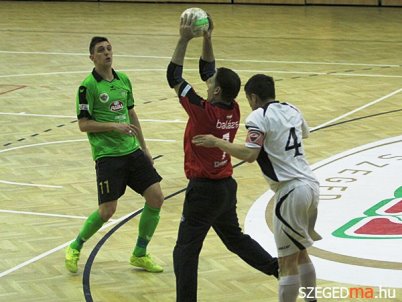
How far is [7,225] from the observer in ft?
35.7

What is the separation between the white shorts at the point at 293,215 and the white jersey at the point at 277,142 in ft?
0.24

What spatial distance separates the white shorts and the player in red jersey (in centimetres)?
58

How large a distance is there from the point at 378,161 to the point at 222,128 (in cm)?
556

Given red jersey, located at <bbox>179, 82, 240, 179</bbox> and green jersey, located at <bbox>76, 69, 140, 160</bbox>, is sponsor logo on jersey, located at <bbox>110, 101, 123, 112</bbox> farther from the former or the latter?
red jersey, located at <bbox>179, 82, 240, 179</bbox>

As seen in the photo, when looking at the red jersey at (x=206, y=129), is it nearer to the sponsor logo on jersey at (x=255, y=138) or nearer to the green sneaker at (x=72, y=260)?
the sponsor logo on jersey at (x=255, y=138)

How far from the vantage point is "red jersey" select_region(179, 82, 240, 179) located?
783 centimetres

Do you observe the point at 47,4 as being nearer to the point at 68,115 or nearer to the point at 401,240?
the point at 68,115

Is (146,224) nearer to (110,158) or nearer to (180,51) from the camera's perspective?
(110,158)

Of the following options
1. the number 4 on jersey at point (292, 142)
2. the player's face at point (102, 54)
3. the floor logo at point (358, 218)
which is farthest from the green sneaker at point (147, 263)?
the number 4 on jersey at point (292, 142)

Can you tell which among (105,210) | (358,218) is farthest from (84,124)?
(358,218)

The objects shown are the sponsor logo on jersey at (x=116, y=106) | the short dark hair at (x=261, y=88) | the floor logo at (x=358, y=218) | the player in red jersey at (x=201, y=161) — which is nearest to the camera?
the short dark hair at (x=261, y=88)

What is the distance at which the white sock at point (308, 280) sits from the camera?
787cm

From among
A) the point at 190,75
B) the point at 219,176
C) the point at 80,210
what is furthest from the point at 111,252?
the point at 190,75

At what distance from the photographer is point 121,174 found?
364 inches
